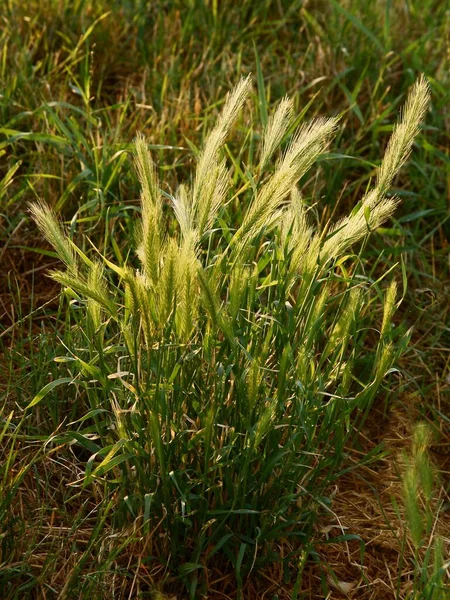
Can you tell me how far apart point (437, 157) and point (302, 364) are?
57.1 inches

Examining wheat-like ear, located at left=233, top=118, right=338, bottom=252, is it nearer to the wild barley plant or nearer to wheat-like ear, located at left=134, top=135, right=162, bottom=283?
the wild barley plant

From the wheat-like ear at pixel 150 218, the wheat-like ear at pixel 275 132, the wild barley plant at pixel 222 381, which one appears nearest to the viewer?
the wheat-like ear at pixel 150 218

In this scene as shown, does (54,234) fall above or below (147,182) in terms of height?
below

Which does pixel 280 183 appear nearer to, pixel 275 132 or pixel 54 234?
pixel 275 132

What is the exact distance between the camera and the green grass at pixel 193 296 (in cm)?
181

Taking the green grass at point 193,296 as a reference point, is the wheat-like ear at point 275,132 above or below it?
above

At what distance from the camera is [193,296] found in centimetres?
171

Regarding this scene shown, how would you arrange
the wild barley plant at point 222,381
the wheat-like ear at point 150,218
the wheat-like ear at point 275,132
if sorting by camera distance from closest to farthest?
the wheat-like ear at point 150,218 → the wild barley plant at point 222,381 → the wheat-like ear at point 275,132

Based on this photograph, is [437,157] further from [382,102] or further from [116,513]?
[116,513]

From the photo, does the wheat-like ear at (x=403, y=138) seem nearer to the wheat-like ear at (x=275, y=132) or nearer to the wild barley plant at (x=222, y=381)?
the wild barley plant at (x=222, y=381)

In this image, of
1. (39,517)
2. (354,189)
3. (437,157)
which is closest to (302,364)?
(39,517)

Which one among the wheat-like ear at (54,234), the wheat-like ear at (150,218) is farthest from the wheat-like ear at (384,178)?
the wheat-like ear at (54,234)

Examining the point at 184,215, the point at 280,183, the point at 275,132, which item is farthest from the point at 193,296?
the point at 275,132

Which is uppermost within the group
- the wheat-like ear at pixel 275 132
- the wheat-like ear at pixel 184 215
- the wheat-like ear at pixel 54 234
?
the wheat-like ear at pixel 275 132
